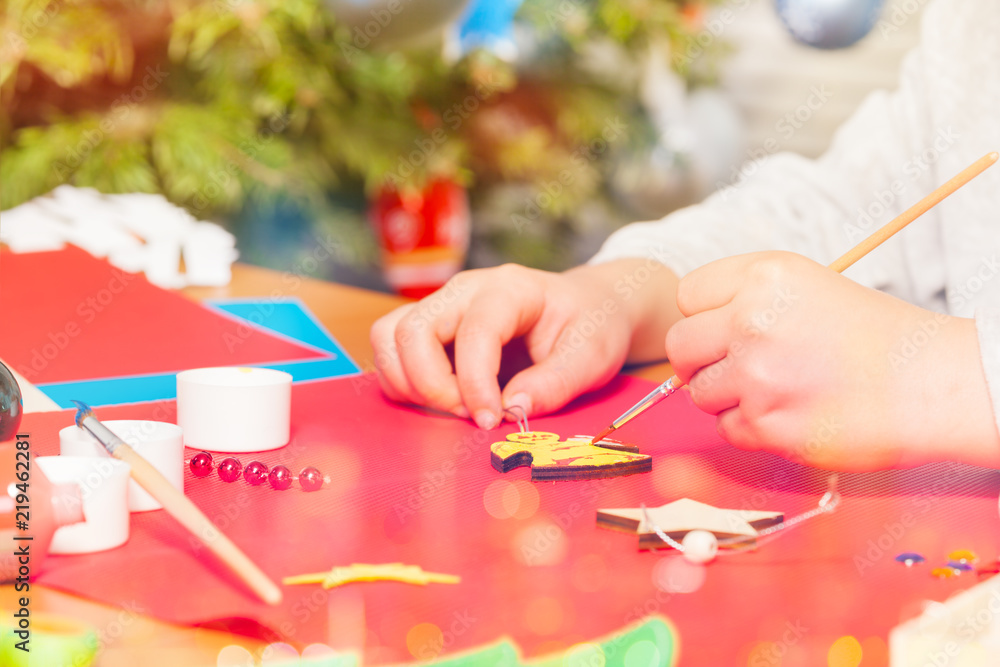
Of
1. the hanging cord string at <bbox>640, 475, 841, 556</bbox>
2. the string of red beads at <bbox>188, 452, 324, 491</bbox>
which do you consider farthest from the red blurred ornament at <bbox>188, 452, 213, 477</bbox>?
the hanging cord string at <bbox>640, 475, 841, 556</bbox>

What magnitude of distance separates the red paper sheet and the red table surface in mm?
234

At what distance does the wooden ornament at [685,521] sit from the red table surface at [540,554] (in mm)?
11

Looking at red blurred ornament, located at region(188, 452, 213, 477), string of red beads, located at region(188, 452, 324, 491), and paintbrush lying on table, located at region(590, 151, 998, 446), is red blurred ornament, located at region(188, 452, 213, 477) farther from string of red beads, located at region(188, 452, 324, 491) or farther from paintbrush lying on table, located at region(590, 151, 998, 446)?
paintbrush lying on table, located at region(590, 151, 998, 446)

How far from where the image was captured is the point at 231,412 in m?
0.71

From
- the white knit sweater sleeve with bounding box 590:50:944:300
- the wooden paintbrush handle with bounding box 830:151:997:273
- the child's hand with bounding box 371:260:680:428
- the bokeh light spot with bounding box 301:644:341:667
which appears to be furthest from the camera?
the white knit sweater sleeve with bounding box 590:50:944:300

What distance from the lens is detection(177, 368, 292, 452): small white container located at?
2.33 feet

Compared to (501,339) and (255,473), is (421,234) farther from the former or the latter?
(255,473)

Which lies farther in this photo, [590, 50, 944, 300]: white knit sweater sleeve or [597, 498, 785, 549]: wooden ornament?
[590, 50, 944, 300]: white knit sweater sleeve

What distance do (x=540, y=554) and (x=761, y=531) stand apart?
14 centimetres

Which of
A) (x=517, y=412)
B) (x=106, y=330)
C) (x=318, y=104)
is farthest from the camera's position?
(x=318, y=104)

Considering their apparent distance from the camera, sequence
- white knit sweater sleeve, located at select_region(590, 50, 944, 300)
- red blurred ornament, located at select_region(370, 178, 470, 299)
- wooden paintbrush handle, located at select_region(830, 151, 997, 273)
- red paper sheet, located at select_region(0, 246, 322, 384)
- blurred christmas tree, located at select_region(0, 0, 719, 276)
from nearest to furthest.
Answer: wooden paintbrush handle, located at select_region(830, 151, 997, 273) < red paper sheet, located at select_region(0, 246, 322, 384) < white knit sweater sleeve, located at select_region(590, 50, 944, 300) < blurred christmas tree, located at select_region(0, 0, 719, 276) < red blurred ornament, located at select_region(370, 178, 470, 299)

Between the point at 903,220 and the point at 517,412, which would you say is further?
the point at 517,412

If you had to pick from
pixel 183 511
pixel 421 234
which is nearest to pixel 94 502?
pixel 183 511

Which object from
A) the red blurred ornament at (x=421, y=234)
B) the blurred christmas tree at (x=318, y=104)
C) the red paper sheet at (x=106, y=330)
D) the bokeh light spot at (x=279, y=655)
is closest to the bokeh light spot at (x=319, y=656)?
the bokeh light spot at (x=279, y=655)
